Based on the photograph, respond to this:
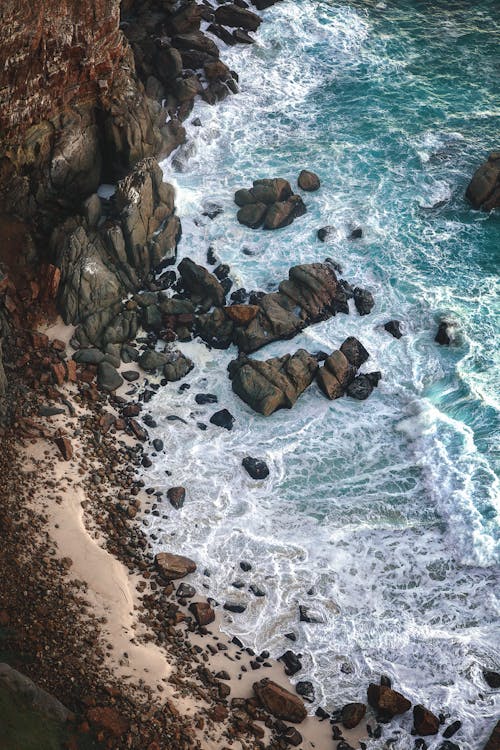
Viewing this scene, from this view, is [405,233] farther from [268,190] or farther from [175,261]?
[175,261]

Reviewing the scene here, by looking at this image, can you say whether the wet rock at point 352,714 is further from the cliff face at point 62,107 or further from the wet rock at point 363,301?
the cliff face at point 62,107

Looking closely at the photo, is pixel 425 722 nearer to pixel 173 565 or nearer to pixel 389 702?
pixel 389 702

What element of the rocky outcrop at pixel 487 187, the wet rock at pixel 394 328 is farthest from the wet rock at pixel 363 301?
the rocky outcrop at pixel 487 187

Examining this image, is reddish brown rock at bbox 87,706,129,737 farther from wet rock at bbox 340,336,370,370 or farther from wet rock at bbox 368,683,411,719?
wet rock at bbox 340,336,370,370

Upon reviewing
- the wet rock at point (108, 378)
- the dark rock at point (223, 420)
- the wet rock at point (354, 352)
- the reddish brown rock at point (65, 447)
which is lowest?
the dark rock at point (223, 420)

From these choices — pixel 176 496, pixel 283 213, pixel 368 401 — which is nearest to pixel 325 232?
pixel 283 213
